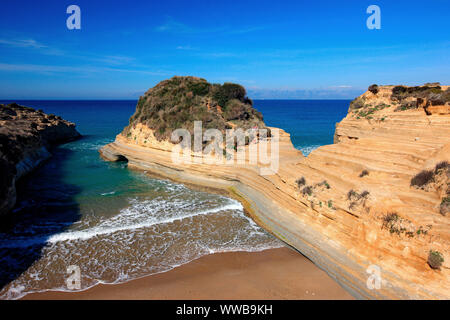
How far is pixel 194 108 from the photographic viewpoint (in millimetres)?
18594

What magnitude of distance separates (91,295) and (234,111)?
1504 cm

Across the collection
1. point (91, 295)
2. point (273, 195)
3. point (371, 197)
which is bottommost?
point (91, 295)

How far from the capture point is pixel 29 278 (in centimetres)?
694

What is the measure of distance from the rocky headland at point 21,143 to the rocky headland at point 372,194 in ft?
27.2

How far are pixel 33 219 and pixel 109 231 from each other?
12.2 ft

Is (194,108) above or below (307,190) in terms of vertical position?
above

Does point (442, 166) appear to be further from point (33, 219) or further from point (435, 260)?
point (33, 219)

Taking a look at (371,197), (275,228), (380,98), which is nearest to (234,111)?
(380,98)

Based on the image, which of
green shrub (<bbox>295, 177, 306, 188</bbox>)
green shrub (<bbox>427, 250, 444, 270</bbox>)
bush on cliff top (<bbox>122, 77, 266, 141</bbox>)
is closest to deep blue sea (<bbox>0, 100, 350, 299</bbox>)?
green shrub (<bbox>295, 177, 306, 188</bbox>)

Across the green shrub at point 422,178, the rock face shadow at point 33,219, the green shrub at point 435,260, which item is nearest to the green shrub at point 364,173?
the green shrub at point 422,178

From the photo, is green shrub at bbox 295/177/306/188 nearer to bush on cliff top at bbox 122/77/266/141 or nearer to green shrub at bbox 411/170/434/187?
green shrub at bbox 411/170/434/187

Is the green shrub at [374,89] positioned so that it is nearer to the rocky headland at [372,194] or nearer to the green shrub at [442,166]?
the rocky headland at [372,194]

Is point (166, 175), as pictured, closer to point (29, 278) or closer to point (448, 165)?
point (29, 278)

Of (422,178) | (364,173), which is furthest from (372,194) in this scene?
(422,178)
